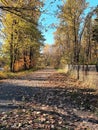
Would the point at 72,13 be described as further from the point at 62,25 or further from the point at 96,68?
the point at 96,68

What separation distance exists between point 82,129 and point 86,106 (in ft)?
14.2

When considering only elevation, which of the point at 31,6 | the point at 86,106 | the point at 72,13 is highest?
the point at 72,13

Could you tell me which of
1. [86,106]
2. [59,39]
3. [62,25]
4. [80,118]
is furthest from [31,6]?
[59,39]

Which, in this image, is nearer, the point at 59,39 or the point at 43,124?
the point at 43,124

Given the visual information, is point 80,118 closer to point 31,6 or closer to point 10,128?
point 10,128

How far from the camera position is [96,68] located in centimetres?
2145

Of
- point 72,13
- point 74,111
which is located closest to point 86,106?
point 74,111

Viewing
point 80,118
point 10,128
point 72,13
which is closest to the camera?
point 10,128

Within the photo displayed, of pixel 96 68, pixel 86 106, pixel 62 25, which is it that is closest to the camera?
pixel 86 106

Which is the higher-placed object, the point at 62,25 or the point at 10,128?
the point at 62,25

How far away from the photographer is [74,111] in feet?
39.7

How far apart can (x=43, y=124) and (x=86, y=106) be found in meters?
4.21

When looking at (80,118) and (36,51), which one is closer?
(80,118)

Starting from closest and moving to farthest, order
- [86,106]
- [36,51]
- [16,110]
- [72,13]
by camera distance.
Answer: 1. [16,110]
2. [86,106]
3. [72,13]
4. [36,51]
